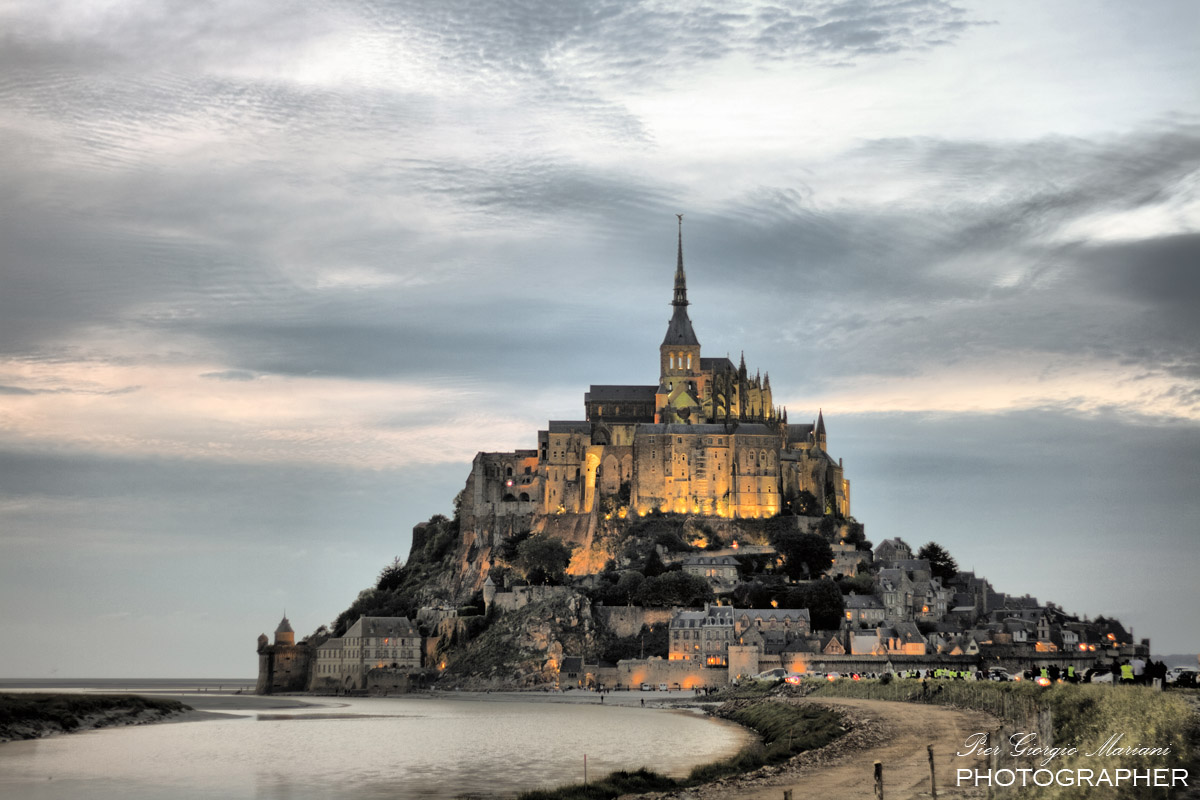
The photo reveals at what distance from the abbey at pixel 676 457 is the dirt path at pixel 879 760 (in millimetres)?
69790

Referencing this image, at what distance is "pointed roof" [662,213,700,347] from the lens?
130m

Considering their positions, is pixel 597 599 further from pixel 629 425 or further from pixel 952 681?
pixel 952 681

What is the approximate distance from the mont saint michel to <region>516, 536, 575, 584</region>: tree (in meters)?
0.20

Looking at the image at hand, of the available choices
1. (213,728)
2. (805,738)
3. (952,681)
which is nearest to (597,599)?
(213,728)

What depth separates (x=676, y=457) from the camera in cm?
11600

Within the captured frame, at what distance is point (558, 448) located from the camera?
120500 mm

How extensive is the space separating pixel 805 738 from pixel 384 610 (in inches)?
3071

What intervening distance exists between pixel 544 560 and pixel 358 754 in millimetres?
58820

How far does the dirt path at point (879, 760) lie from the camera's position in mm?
29062

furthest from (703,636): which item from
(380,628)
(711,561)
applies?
(380,628)

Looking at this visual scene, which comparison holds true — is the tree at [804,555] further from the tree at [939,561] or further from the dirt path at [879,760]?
the dirt path at [879,760]

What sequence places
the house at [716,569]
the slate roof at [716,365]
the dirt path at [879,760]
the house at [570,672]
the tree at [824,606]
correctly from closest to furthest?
the dirt path at [879,760], the house at [570,672], the tree at [824,606], the house at [716,569], the slate roof at [716,365]
